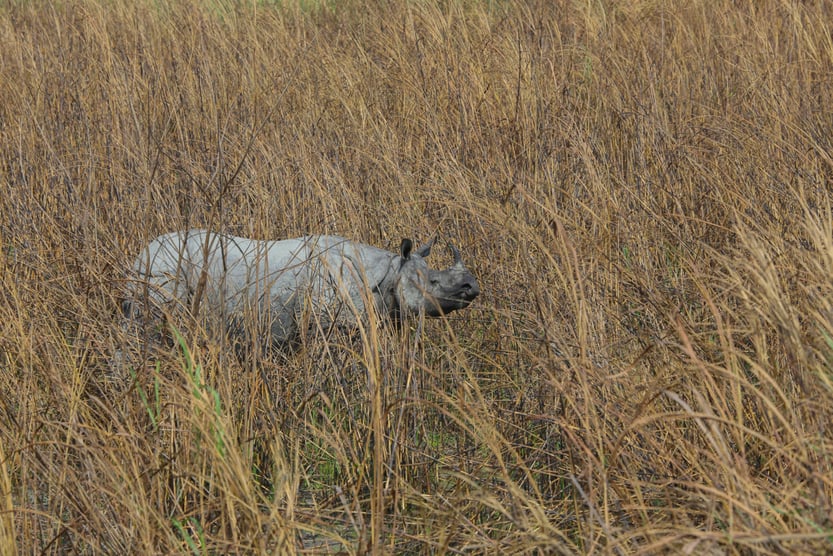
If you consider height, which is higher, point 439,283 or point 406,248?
point 406,248

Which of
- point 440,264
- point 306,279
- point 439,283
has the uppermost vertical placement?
point 306,279

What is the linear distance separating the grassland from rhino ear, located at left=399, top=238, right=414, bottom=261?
181mm

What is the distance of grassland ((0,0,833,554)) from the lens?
7.63 ft

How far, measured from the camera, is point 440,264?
14.2 feet

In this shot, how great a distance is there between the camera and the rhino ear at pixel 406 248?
3.69 meters

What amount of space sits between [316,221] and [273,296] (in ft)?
1.53

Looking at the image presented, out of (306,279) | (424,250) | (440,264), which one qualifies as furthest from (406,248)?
(440,264)

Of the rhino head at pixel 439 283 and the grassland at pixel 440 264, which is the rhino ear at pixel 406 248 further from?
the grassland at pixel 440 264

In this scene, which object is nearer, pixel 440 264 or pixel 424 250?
pixel 424 250

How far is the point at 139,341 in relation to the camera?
10.1ft

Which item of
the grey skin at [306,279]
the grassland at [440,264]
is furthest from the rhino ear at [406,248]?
the grassland at [440,264]

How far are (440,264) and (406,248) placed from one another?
0.62m

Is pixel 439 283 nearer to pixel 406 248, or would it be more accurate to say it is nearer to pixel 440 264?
pixel 406 248

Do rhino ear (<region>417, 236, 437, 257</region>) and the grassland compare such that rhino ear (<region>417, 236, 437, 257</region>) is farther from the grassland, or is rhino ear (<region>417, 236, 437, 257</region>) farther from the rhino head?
the grassland
